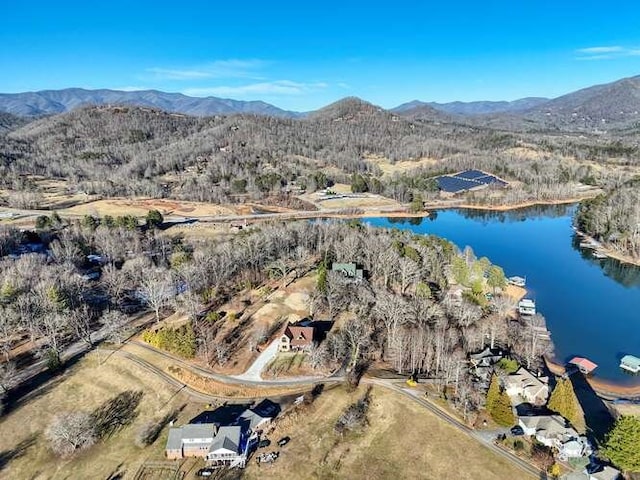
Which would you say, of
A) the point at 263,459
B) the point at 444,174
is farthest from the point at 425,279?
the point at 444,174

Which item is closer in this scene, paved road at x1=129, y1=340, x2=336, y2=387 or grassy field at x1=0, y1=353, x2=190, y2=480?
grassy field at x1=0, y1=353, x2=190, y2=480

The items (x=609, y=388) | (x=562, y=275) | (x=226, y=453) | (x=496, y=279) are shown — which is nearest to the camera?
(x=226, y=453)

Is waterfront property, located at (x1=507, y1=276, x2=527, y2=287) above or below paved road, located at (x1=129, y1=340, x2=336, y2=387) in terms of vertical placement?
below

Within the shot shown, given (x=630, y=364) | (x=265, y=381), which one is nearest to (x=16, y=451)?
(x=265, y=381)

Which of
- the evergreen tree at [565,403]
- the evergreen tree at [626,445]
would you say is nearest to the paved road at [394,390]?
the evergreen tree at [626,445]

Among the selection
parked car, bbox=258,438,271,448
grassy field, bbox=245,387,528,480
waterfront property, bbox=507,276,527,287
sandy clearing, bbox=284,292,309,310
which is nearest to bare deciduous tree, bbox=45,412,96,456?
parked car, bbox=258,438,271,448

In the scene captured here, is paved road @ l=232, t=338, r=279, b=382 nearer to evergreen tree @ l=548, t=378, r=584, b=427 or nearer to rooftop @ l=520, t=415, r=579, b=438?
rooftop @ l=520, t=415, r=579, b=438

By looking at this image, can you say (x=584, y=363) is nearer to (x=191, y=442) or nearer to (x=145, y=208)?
(x=191, y=442)
